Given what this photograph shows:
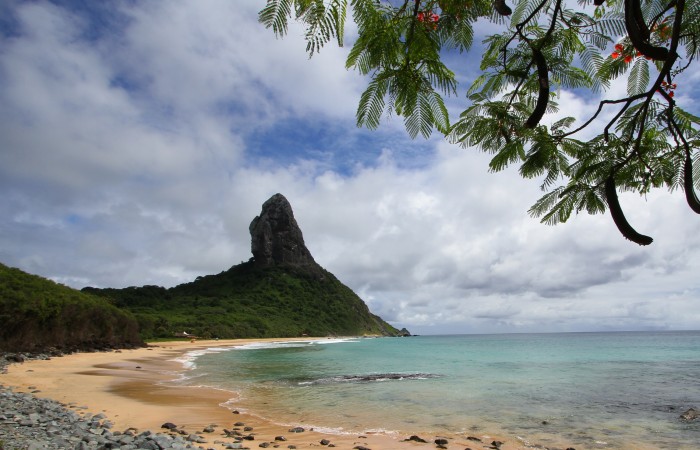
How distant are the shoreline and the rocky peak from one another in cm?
10109

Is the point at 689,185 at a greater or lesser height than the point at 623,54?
lesser

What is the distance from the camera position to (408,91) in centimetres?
212

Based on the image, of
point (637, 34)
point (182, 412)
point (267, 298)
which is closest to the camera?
point (637, 34)

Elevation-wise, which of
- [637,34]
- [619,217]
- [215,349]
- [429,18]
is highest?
[429,18]

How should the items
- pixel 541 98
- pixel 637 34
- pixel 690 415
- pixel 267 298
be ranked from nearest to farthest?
pixel 637 34
pixel 541 98
pixel 690 415
pixel 267 298

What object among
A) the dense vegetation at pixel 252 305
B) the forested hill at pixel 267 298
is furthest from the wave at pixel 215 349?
the forested hill at pixel 267 298

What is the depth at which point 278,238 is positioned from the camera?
400ft

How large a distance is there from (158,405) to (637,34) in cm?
1408

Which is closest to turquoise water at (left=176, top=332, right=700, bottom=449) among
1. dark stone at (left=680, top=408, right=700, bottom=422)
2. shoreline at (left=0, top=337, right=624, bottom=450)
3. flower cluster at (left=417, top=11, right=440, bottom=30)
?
dark stone at (left=680, top=408, right=700, bottom=422)

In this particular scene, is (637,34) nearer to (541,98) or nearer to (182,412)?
(541,98)

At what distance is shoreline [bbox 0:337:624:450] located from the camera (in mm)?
8883

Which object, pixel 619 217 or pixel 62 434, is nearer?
pixel 619 217

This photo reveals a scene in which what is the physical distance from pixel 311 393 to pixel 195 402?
4.70 metres

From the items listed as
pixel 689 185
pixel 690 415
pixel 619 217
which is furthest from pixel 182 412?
pixel 690 415
